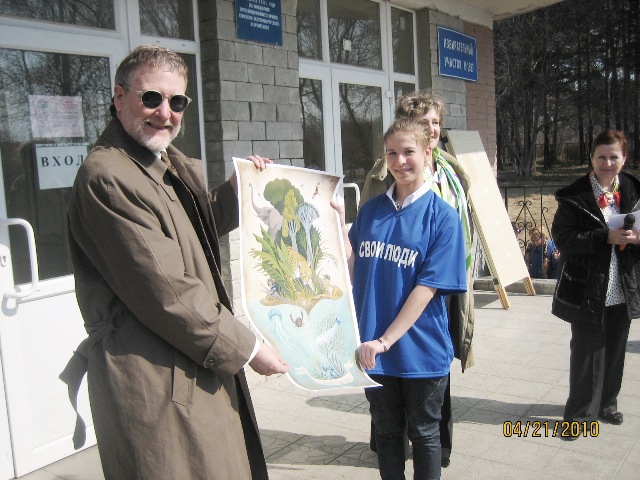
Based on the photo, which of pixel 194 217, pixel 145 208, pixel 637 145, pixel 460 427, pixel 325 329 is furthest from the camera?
pixel 637 145

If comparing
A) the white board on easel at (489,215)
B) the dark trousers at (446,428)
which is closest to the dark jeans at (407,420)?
the dark trousers at (446,428)

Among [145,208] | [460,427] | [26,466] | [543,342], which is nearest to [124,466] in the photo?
[145,208]

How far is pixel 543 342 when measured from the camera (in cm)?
546

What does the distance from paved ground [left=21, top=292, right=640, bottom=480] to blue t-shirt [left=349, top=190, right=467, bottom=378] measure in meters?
1.04

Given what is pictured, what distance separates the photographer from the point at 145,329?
1.73 m

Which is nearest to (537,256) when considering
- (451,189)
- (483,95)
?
(483,95)

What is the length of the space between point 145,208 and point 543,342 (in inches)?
179

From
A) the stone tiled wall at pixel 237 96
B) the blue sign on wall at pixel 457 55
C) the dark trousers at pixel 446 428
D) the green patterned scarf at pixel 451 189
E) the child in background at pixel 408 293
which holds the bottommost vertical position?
the dark trousers at pixel 446 428

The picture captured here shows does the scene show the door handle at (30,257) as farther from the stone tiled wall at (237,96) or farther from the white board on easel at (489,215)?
the white board on easel at (489,215)

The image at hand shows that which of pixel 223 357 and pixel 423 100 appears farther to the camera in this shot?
pixel 423 100

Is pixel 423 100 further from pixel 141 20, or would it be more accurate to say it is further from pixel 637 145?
pixel 637 145

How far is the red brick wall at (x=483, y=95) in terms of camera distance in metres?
7.65

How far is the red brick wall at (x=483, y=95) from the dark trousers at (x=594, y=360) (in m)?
4.42

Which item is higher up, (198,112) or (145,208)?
(198,112)
